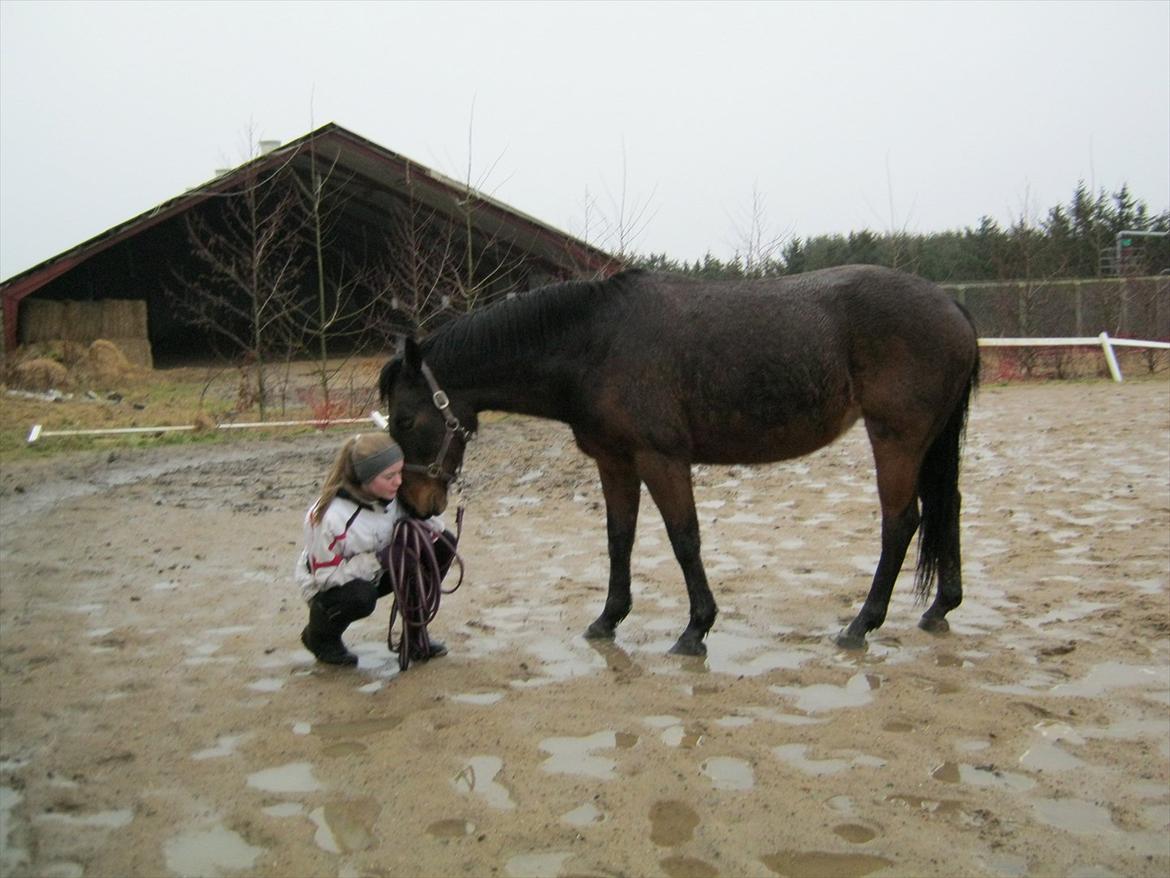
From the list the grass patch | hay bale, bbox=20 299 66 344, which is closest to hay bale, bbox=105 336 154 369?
the grass patch

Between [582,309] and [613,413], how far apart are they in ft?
1.83

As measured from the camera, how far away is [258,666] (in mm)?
4852

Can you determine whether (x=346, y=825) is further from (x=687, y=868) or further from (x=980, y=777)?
(x=980, y=777)

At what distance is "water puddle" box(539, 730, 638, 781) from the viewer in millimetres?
3641

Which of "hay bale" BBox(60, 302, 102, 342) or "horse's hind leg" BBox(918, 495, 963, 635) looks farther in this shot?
"hay bale" BBox(60, 302, 102, 342)

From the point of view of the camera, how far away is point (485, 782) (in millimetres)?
3559

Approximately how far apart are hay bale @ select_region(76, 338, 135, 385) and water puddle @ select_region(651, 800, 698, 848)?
55.6ft

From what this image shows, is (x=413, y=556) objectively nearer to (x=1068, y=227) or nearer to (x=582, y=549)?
(x=582, y=549)

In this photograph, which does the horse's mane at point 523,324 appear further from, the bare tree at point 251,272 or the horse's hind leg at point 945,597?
the bare tree at point 251,272

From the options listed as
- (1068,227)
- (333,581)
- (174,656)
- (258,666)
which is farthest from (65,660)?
(1068,227)

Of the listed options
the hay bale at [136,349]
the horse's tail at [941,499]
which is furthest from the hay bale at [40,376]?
the horse's tail at [941,499]

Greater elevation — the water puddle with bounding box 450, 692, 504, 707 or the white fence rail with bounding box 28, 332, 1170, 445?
the white fence rail with bounding box 28, 332, 1170, 445

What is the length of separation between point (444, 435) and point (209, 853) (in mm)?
2331

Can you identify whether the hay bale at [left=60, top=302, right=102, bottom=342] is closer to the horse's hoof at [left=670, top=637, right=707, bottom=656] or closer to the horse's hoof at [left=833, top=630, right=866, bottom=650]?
the horse's hoof at [left=670, top=637, right=707, bottom=656]
